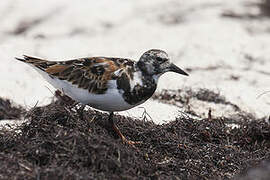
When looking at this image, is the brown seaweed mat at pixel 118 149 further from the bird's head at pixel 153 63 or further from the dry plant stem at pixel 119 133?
the bird's head at pixel 153 63

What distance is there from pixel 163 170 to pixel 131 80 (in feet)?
2.35

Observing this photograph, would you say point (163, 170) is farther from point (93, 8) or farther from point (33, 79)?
point (93, 8)

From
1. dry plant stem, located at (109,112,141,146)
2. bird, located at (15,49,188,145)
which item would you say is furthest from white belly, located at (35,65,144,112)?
dry plant stem, located at (109,112,141,146)

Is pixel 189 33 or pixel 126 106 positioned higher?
pixel 126 106

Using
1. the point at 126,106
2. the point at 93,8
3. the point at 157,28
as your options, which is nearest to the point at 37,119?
the point at 126,106

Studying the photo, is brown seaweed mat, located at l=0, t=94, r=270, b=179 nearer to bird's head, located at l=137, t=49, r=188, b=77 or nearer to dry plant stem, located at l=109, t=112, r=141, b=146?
dry plant stem, located at l=109, t=112, r=141, b=146

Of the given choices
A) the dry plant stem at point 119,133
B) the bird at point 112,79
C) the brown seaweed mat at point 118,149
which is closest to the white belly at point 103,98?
the bird at point 112,79

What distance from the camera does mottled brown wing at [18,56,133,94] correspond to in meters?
4.12

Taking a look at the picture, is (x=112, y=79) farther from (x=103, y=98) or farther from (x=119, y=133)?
(x=119, y=133)

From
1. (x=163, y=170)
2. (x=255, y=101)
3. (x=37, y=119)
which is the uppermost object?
(x=37, y=119)

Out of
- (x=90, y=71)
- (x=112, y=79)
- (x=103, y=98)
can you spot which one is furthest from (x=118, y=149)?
(x=90, y=71)

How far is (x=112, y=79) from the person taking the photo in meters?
4.10

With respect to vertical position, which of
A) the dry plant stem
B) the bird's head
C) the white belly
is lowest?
the dry plant stem

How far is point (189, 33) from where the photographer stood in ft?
29.2
